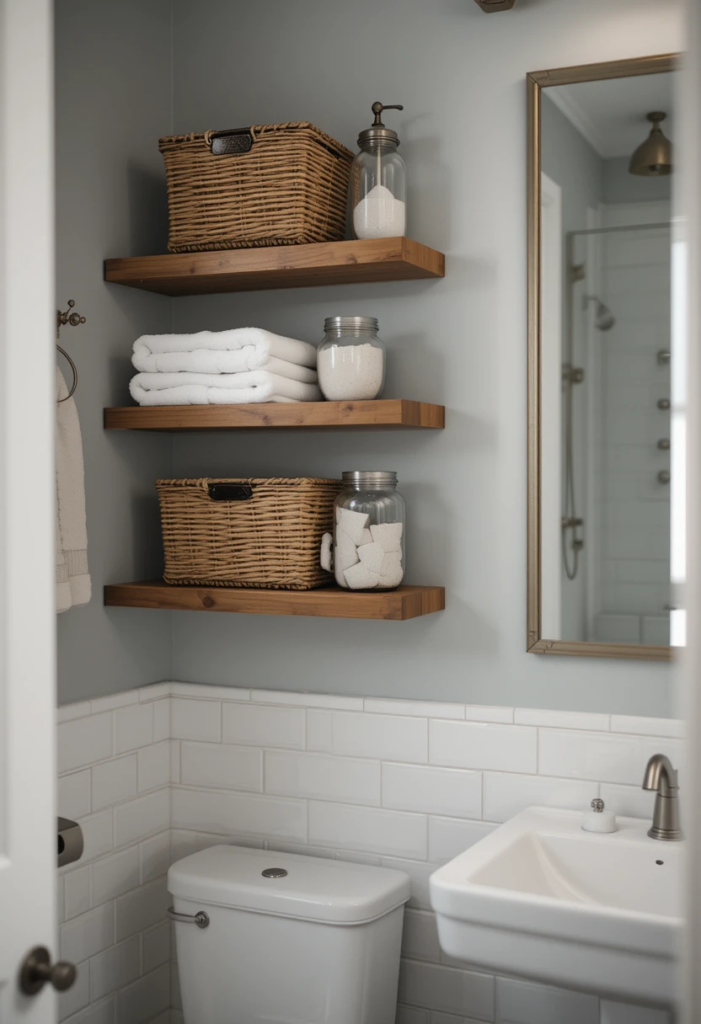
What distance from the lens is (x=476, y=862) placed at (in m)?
1.78

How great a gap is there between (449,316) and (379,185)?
0.30 meters

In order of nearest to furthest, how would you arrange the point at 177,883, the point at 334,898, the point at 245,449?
the point at 334,898, the point at 177,883, the point at 245,449

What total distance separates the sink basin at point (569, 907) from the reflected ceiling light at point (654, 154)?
1.21 metres

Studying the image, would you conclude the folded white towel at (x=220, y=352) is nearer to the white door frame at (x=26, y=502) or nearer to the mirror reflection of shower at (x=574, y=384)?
the mirror reflection of shower at (x=574, y=384)

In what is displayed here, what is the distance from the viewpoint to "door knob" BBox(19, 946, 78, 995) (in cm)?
114

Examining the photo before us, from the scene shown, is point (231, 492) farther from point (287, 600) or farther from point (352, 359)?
point (352, 359)

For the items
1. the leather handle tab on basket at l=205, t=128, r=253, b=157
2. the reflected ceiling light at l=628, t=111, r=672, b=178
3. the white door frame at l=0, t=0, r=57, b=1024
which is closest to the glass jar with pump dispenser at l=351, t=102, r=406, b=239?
the leather handle tab on basket at l=205, t=128, r=253, b=157

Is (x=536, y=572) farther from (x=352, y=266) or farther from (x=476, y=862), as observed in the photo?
(x=352, y=266)

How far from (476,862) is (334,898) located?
0.34m

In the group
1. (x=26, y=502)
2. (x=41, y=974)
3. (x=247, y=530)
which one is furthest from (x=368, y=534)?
(x=41, y=974)

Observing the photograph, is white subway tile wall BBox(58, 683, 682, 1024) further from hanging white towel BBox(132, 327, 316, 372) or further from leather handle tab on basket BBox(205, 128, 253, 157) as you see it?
leather handle tab on basket BBox(205, 128, 253, 157)

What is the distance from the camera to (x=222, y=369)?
6.77 feet

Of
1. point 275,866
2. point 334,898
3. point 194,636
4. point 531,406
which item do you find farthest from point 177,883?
point 531,406

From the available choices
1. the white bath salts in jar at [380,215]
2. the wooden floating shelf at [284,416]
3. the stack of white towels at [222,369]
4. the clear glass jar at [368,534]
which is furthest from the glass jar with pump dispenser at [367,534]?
the white bath salts in jar at [380,215]
